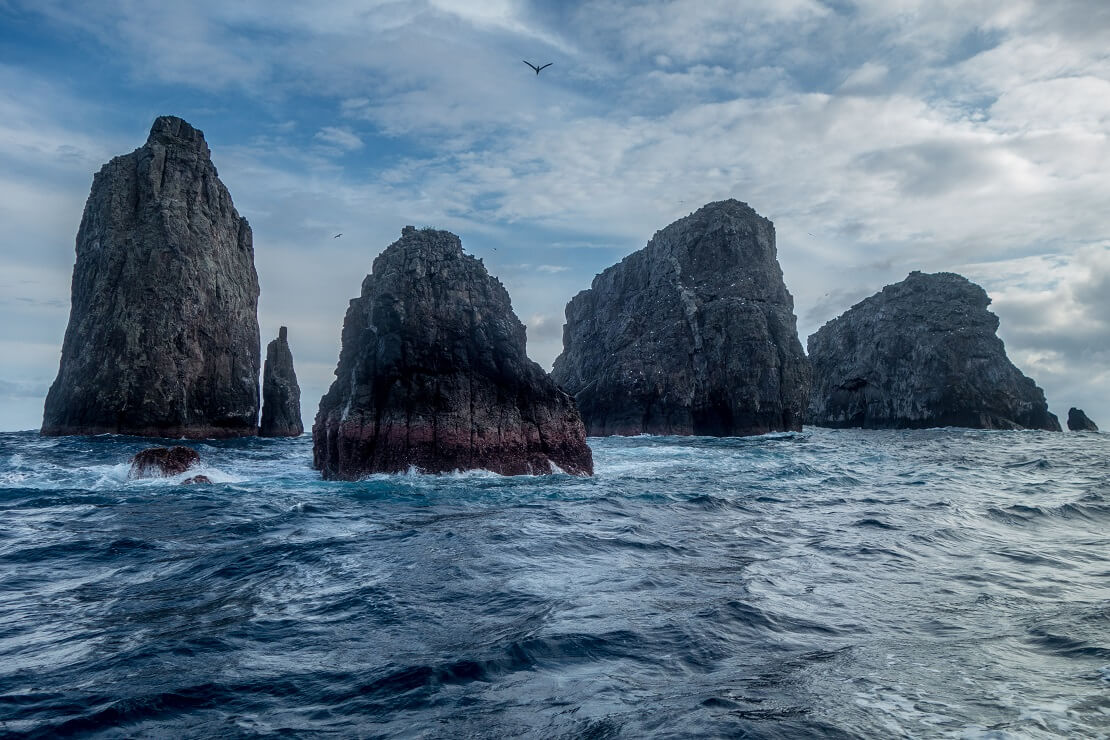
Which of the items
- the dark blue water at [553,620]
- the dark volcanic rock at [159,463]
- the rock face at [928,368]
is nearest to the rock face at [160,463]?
the dark volcanic rock at [159,463]

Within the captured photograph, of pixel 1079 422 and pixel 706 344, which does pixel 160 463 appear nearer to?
pixel 706 344

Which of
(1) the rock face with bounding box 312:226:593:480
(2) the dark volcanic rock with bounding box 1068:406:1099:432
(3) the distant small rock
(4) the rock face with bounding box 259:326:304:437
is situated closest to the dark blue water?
(3) the distant small rock

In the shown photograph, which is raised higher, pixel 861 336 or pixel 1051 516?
pixel 861 336

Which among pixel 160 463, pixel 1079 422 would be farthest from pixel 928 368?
pixel 160 463

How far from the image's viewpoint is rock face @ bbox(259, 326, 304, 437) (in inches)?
2394

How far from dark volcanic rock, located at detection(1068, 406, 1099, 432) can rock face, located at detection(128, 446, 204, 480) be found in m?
102

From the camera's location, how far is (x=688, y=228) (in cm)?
7956

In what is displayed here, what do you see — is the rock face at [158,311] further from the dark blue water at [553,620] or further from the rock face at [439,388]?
the dark blue water at [553,620]

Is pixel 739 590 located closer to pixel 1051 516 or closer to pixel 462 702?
pixel 462 702

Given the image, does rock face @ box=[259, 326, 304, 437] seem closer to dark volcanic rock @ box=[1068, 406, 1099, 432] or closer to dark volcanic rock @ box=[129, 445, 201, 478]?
dark volcanic rock @ box=[129, 445, 201, 478]

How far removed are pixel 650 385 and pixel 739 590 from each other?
64601mm

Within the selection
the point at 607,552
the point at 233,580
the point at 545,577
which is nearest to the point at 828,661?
the point at 545,577

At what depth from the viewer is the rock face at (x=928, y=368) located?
80812mm

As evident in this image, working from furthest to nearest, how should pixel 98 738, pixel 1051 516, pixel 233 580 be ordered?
pixel 1051 516 → pixel 233 580 → pixel 98 738
